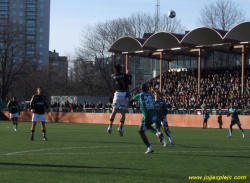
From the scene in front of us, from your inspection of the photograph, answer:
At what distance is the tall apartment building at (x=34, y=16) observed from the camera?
478 ft

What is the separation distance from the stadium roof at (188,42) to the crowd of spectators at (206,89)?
270 cm

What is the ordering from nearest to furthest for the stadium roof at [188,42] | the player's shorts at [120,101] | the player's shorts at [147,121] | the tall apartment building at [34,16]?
the player's shorts at [147,121] < the player's shorts at [120,101] < the stadium roof at [188,42] < the tall apartment building at [34,16]

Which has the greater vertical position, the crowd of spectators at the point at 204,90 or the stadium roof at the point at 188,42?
the stadium roof at the point at 188,42

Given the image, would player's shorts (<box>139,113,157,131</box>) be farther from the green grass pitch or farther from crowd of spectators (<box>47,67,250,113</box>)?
crowd of spectators (<box>47,67,250,113</box>)

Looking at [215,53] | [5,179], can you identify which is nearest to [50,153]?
[5,179]

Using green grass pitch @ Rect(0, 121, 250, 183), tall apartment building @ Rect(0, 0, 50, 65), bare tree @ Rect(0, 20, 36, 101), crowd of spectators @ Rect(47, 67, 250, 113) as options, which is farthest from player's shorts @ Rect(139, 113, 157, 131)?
tall apartment building @ Rect(0, 0, 50, 65)

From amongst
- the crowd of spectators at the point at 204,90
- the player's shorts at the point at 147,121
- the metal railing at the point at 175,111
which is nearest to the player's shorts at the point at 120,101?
the player's shorts at the point at 147,121

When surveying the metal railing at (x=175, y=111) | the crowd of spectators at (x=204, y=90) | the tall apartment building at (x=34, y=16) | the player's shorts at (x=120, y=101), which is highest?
the tall apartment building at (x=34, y=16)

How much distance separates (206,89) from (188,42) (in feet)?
17.5

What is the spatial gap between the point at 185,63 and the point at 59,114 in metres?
16.6

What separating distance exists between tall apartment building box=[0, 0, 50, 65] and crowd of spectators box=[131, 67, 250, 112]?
95.0 meters

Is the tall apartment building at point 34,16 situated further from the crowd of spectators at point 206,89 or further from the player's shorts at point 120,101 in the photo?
the player's shorts at point 120,101

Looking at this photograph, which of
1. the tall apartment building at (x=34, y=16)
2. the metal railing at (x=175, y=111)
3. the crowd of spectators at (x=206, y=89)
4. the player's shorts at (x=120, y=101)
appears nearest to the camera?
the player's shorts at (x=120, y=101)

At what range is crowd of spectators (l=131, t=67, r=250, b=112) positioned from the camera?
4156 centimetres
